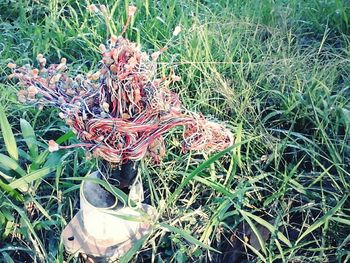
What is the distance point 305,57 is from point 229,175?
61cm

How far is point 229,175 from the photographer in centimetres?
173

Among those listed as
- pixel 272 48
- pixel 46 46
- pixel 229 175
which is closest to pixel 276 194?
pixel 229 175

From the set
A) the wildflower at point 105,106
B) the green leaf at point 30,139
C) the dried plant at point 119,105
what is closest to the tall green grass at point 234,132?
the green leaf at point 30,139

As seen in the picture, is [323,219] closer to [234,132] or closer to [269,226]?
[269,226]

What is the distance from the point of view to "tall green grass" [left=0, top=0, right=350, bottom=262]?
1644mm

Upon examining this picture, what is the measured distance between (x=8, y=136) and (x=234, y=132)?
2.31 feet

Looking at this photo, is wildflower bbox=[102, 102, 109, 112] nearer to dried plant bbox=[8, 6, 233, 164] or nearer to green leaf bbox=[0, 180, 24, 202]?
dried plant bbox=[8, 6, 233, 164]

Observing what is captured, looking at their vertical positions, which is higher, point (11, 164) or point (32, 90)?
point (32, 90)

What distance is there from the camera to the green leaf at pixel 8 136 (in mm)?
1626

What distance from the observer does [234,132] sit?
1.88 m

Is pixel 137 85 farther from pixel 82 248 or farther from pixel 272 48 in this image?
pixel 272 48

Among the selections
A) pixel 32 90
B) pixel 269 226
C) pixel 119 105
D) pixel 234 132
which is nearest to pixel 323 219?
pixel 269 226

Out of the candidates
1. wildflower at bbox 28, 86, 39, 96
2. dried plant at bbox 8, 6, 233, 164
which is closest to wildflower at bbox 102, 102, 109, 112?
dried plant at bbox 8, 6, 233, 164

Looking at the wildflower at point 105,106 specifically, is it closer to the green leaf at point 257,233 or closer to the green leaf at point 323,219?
the green leaf at point 257,233
